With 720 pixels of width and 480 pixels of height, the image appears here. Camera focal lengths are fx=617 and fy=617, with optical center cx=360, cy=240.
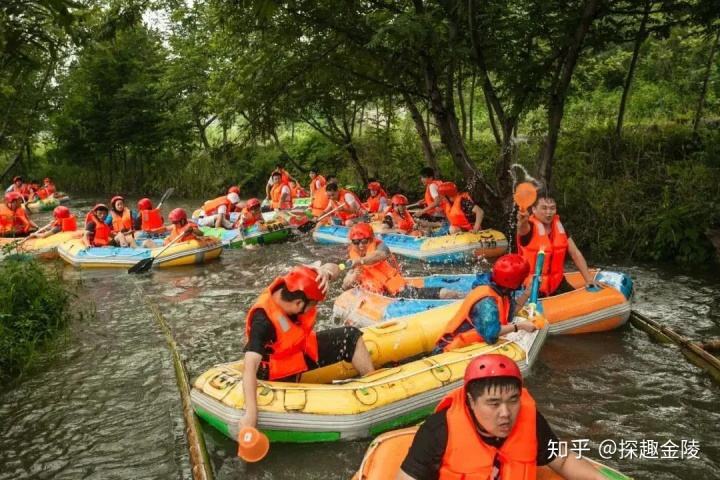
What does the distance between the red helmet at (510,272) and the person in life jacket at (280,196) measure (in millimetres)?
10390

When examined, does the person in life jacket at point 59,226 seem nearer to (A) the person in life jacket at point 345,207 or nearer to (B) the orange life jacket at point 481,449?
(A) the person in life jacket at point 345,207

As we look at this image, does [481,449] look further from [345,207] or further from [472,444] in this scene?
[345,207]

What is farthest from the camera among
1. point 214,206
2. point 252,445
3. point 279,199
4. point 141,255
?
point 279,199

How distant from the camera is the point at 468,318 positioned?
490 centimetres

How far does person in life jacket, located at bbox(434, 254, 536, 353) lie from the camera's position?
456 centimetres

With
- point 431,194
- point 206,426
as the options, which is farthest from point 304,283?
point 431,194

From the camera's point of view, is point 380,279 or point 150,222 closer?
point 380,279

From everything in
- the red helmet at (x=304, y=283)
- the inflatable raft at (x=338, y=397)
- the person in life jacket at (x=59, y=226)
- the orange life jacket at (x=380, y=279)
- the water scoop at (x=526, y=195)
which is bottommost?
the inflatable raft at (x=338, y=397)

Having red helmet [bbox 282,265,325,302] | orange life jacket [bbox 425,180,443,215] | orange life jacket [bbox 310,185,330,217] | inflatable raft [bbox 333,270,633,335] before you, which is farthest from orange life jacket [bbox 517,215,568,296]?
orange life jacket [bbox 310,185,330,217]

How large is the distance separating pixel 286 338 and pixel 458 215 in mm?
6557

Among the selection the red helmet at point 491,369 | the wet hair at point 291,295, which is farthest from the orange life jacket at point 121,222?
the red helmet at point 491,369

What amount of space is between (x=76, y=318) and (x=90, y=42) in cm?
541

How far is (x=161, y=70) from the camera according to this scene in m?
22.0

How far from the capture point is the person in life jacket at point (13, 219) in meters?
12.4
